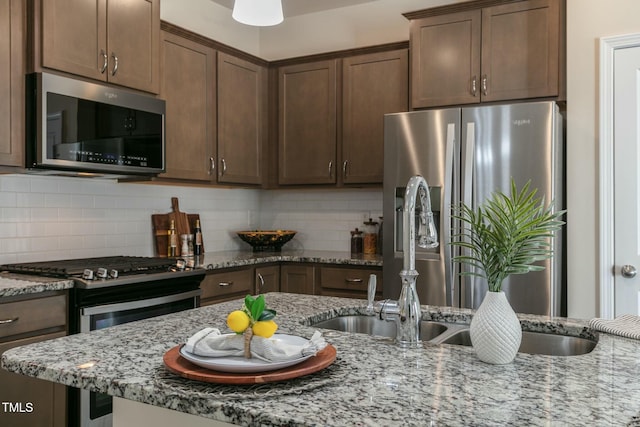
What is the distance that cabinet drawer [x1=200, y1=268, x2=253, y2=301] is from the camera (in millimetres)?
3439

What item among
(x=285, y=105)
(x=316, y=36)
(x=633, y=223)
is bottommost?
(x=633, y=223)

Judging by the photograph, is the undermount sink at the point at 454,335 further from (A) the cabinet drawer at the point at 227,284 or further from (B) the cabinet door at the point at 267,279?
(B) the cabinet door at the point at 267,279

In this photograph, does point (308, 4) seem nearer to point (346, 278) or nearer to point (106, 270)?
point (346, 278)

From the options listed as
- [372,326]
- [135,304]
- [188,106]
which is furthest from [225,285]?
[372,326]

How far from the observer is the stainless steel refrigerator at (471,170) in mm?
3055

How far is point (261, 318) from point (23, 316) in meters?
1.69

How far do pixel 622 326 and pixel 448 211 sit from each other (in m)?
1.64

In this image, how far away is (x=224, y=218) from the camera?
15.0ft

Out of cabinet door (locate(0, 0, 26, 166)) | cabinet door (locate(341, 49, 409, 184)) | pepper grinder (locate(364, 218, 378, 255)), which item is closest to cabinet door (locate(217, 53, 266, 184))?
cabinet door (locate(341, 49, 409, 184))

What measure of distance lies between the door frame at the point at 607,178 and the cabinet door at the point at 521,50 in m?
0.26

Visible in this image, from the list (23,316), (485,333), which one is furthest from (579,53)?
(23,316)

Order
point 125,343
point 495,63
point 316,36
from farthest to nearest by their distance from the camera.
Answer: point 316,36
point 495,63
point 125,343

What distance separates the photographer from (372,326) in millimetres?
1951

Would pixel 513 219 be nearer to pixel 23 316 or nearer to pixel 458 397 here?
pixel 458 397
